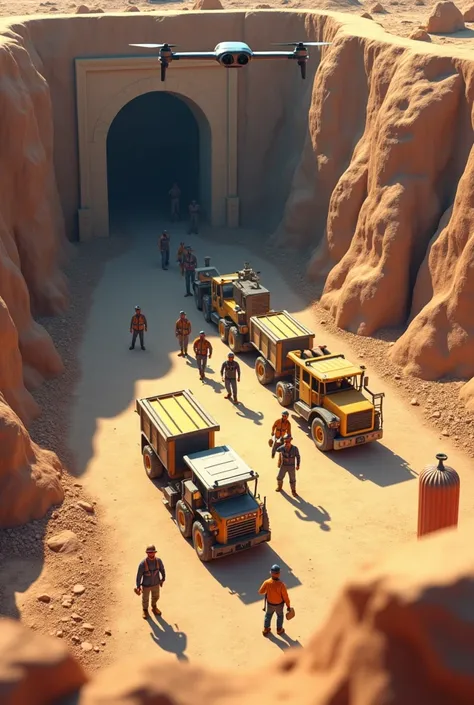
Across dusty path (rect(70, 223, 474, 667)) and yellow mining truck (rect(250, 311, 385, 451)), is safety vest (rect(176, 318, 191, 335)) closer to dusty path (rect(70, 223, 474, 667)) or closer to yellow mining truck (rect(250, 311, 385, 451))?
dusty path (rect(70, 223, 474, 667))

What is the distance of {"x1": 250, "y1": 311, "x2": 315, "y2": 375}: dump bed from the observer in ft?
77.5

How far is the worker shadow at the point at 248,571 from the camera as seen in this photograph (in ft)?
54.4

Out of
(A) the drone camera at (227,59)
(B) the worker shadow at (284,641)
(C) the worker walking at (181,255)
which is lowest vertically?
(B) the worker shadow at (284,641)

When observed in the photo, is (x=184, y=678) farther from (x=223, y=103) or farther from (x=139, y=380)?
(x=223, y=103)

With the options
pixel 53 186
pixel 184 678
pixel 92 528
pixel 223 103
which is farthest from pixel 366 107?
pixel 184 678

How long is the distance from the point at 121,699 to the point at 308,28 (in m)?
32.7

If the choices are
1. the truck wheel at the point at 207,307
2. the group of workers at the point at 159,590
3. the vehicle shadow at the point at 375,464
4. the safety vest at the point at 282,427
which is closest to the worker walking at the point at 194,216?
the truck wheel at the point at 207,307

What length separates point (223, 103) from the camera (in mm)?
36062

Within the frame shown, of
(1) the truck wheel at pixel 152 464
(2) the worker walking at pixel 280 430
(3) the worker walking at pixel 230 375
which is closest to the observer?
(1) the truck wheel at pixel 152 464

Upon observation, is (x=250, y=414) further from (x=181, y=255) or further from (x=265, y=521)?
(x=181, y=255)

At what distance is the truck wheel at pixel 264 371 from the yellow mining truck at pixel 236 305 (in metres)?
1.61

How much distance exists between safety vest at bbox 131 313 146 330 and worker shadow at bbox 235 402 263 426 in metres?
4.28

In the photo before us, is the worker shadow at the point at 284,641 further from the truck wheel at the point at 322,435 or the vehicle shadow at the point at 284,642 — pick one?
the truck wheel at the point at 322,435

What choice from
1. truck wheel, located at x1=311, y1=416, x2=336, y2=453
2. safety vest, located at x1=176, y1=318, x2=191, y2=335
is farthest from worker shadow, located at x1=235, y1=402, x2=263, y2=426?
safety vest, located at x1=176, y1=318, x2=191, y2=335
